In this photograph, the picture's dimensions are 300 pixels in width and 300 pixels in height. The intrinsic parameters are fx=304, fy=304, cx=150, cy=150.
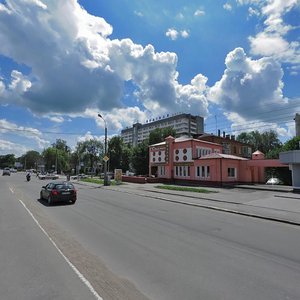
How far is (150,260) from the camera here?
6801 mm

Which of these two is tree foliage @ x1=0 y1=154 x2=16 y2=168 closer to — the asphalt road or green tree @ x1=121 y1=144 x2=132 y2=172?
green tree @ x1=121 y1=144 x2=132 y2=172

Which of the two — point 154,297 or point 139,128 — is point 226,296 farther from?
point 139,128

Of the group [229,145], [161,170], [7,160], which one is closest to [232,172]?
[161,170]

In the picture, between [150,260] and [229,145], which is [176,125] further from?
[150,260]

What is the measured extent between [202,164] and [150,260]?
115ft

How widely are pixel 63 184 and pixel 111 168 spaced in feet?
223

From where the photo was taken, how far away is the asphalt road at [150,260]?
16.7ft

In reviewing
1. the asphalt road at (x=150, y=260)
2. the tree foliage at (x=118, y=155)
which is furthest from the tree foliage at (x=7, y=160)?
the asphalt road at (x=150, y=260)

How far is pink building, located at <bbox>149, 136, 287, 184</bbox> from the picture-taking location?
38.7 m

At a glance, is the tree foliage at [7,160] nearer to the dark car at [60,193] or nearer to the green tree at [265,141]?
the green tree at [265,141]

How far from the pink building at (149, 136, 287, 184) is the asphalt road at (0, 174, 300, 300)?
27.1 meters

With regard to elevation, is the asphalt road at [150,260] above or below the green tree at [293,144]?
below

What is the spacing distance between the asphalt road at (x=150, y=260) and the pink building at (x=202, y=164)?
2705cm

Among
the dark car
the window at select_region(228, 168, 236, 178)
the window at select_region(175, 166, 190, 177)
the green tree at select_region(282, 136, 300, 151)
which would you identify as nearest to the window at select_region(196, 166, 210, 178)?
the window at select_region(175, 166, 190, 177)
